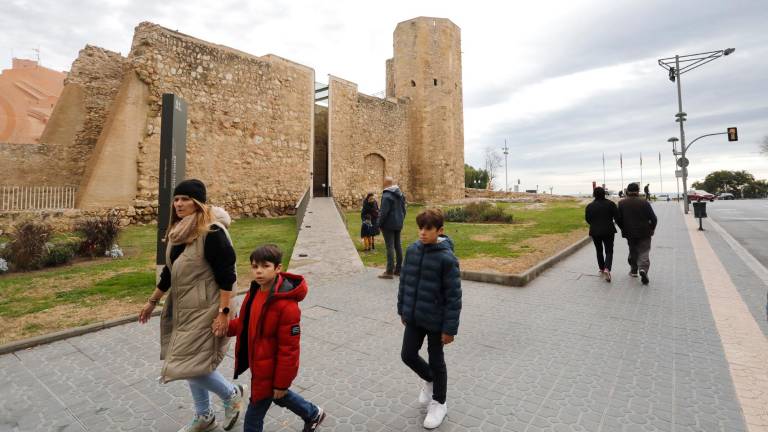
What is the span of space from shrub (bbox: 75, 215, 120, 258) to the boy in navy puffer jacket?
29.6 feet

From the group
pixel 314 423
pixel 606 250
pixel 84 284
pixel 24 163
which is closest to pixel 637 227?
pixel 606 250

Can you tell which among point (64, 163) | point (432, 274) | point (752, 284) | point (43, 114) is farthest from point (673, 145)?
point (43, 114)

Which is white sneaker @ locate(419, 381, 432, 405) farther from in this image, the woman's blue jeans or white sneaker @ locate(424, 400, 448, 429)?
the woman's blue jeans

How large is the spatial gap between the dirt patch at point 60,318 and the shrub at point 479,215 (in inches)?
552

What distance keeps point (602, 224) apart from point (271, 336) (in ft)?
23.0

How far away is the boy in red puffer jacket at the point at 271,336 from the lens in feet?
7.06

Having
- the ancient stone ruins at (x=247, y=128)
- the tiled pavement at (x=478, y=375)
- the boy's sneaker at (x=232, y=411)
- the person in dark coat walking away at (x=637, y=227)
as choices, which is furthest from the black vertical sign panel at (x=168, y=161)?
the ancient stone ruins at (x=247, y=128)

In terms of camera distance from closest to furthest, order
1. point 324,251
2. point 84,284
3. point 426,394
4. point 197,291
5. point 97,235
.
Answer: point 197,291, point 426,394, point 84,284, point 97,235, point 324,251

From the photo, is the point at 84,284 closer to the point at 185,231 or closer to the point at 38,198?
the point at 185,231

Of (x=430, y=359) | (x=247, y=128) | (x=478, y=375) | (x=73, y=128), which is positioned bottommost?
(x=478, y=375)

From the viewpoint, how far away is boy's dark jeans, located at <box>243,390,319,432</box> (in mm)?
2201

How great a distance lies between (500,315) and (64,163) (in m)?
18.7

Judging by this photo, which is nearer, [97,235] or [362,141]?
[97,235]

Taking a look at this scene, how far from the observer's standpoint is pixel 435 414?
2586 mm
